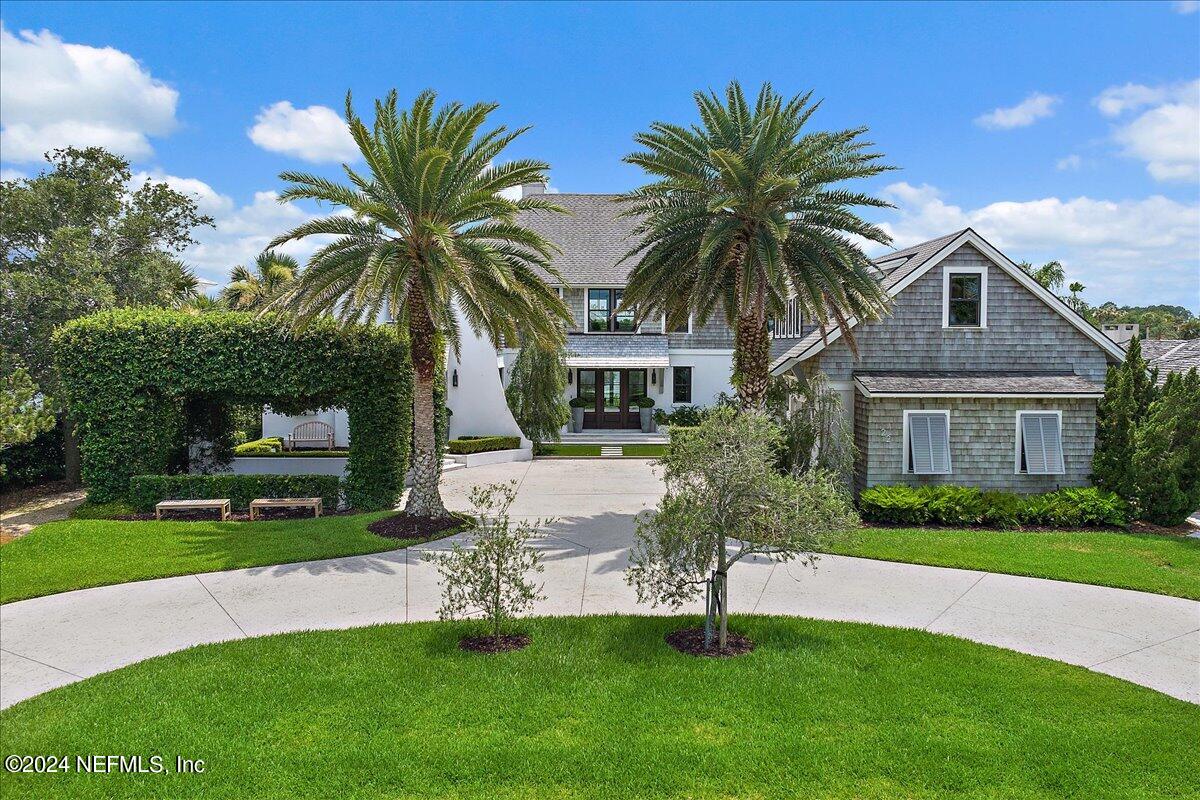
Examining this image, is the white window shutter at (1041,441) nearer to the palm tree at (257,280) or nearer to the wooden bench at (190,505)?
the wooden bench at (190,505)

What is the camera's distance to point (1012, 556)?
12.2 m

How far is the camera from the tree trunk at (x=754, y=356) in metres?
14.5

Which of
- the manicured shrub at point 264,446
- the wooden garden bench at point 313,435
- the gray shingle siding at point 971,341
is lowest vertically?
the manicured shrub at point 264,446

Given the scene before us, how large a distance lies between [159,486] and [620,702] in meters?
13.1

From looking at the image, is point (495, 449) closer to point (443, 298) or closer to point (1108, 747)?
point (443, 298)

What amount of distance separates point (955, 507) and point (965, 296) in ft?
18.0

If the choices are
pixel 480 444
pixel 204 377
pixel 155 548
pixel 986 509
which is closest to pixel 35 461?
pixel 204 377

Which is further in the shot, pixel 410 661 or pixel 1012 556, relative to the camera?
pixel 1012 556

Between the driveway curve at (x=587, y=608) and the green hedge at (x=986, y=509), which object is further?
the green hedge at (x=986, y=509)

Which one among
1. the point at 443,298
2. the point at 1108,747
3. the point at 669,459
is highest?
the point at 443,298

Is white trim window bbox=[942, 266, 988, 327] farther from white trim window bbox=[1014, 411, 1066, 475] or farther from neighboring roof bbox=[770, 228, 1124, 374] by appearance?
white trim window bbox=[1014, 411, 1066, 475]

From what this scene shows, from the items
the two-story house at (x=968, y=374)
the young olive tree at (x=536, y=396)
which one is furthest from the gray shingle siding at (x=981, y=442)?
the young olive tree at (x=536, y=396)

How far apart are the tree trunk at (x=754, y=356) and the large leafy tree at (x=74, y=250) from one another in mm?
15804

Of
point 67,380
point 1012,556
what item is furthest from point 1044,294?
point 67,380
